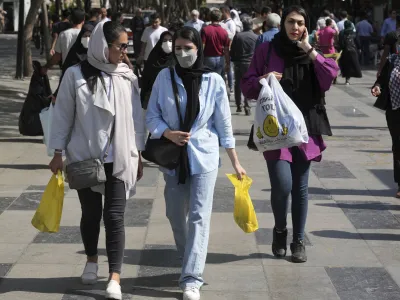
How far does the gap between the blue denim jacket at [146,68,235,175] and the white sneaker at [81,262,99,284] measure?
0.77 m

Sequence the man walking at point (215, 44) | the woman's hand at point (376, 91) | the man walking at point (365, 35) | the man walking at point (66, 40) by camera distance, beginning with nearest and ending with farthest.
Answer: the woman's hand at point (376, 91) → the man walking at point (66, 40) → the man walking at point (215, 44) → the man walking at point (365, 35)

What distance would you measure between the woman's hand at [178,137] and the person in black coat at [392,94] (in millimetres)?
3647

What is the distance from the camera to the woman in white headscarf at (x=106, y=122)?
590 centimetres

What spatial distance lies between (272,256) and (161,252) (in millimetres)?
764

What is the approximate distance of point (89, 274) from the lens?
6.21m

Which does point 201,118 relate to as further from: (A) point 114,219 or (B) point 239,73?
(B) point 239,73

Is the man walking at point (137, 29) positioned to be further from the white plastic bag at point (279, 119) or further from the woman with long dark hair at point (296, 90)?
the white plastic bag at point (279, 119)

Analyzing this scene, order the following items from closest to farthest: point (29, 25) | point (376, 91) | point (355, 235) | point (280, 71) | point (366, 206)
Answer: point (280, 71), point (355, 235), point (366, 206), point (376, 91), point (29, 25)

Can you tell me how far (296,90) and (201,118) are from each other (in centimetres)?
100

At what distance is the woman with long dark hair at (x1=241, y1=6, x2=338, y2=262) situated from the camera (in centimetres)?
662

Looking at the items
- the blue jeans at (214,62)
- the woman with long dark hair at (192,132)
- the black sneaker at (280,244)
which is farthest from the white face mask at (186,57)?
the blue jeans at (214,62)

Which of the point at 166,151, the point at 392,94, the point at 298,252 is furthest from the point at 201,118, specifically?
the point at 392,94

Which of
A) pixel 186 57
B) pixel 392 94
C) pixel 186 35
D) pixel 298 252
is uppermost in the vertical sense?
pixel 186 35

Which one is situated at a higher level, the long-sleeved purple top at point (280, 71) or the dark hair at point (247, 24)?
the long-sleeved purple top at point (280, 71)
